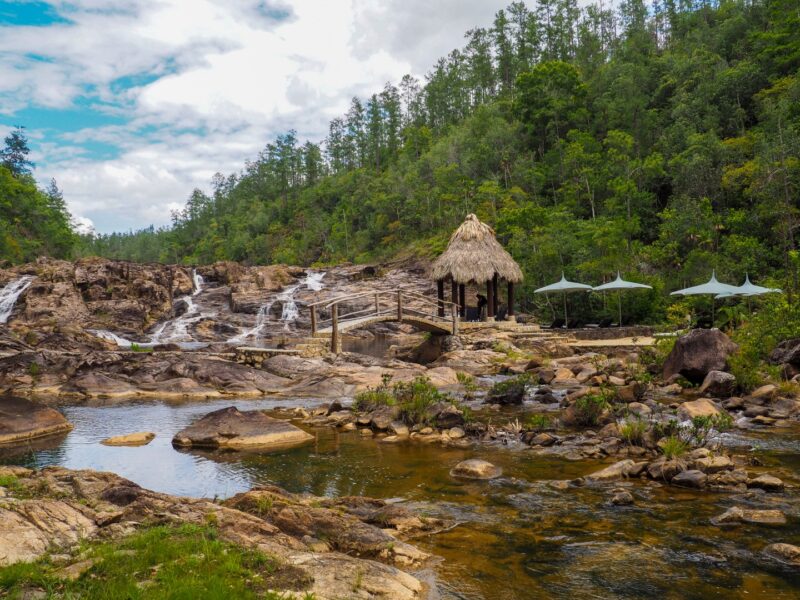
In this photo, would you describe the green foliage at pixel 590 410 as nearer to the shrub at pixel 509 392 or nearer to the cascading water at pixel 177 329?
the shrub at pixel 509 392

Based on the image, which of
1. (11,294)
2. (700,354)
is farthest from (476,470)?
(11,294)

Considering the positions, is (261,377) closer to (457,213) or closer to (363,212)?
(457,213)

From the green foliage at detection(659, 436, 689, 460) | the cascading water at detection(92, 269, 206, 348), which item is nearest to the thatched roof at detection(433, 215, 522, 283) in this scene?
the cascading water at detection(92, 269, 206, 348)

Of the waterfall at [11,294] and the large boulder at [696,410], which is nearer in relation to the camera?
the large boulder at [696,410]

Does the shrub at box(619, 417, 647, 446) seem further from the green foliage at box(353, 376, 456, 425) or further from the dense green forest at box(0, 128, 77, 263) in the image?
the dense green forest at box(0, 128, 77, 263)

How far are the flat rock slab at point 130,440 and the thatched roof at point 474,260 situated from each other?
596 inches

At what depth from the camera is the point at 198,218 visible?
9844cm

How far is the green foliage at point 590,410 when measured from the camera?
10.5 m

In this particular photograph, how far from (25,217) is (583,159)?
166 feet

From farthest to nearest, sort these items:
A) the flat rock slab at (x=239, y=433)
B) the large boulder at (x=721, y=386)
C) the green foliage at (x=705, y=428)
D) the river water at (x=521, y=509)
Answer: the large boulder at (x=721, y=386) < the flat rock slab at (x=239, y=433) < the green foliage at (x=705, y=428) < the river water at (x=521, y=509)

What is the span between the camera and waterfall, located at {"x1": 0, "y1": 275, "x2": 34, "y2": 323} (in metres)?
30.2

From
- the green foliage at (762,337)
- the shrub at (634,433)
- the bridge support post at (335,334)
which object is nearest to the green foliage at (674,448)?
the shrub at (634,433)

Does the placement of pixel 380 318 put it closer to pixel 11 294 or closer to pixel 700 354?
pixel 700 354

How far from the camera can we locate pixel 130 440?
1035cm
